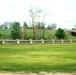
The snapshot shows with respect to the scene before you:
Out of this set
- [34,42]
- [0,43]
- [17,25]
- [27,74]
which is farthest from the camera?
[17,25]

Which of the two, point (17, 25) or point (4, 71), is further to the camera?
point (17, 25)

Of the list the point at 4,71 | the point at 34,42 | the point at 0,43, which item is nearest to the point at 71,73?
the point at 4,71

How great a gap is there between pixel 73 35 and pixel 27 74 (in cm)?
9914

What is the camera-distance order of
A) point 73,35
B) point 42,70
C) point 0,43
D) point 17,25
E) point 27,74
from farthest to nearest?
point 73,35, point 17,25, point 0,43, point 42,70, point 27,74

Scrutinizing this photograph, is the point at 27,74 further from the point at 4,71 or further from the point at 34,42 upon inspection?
the point at 34,42

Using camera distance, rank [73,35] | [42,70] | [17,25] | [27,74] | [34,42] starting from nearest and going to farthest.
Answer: [27,74] < [42,70] < [34,42] < [17,25] < [73,35]

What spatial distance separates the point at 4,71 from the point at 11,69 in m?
0.66

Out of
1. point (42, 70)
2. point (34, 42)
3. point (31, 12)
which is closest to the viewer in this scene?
point (42, 70)

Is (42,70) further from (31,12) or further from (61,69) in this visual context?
(31,12)

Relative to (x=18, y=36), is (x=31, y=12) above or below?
above

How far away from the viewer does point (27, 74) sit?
49.4 ft

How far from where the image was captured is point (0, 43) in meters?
48.5

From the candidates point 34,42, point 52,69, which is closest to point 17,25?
point 34,42

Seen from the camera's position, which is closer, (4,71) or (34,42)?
(4,71)
